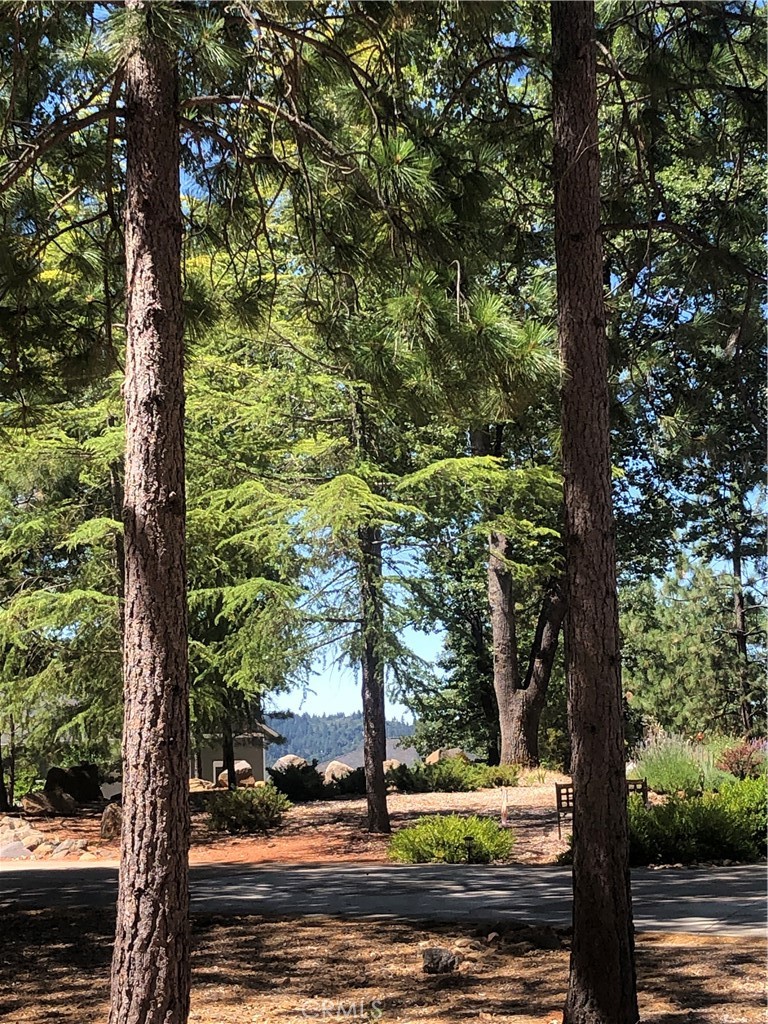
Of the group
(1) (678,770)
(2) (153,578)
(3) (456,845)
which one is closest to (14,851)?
(3) (456,845)

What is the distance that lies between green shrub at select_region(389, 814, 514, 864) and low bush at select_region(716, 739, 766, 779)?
4.62 meters

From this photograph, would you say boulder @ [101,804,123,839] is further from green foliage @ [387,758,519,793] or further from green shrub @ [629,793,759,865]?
green shrub @ [629,793,759,865]

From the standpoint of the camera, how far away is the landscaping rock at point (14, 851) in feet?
45.4

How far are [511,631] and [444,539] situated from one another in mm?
6152

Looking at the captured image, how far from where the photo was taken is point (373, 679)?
46.3 feet

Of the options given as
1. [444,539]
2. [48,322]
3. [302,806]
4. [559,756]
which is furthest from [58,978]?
[559,756]

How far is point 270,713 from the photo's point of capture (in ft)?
67.4

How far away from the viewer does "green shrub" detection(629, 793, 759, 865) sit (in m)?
10.1

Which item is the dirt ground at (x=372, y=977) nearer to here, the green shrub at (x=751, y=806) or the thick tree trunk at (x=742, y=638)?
the green shrub at (x=751, y=806)

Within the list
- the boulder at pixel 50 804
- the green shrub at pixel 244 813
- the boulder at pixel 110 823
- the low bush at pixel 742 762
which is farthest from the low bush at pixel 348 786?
the low bush at pixel 742 762

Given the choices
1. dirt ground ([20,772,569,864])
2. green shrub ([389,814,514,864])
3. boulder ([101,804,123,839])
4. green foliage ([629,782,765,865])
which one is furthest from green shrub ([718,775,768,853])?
boulder ([101,804,123,839])

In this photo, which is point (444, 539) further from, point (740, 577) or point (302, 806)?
point (740, 577)

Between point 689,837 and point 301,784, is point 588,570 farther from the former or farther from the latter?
point 301,784

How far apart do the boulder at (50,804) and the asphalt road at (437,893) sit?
21.4 ft
